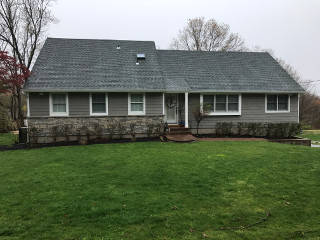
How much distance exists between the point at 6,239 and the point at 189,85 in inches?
475

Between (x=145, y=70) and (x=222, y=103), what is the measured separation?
5.16 meters

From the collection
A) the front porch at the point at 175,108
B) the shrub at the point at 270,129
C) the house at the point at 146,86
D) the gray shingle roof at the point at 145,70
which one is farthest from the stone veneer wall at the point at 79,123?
the shrub at the point at 270,129

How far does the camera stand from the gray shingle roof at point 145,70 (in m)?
12.5

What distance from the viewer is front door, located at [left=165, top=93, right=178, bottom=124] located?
14.0 metres

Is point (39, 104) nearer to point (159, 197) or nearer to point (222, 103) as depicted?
point (159, 197)

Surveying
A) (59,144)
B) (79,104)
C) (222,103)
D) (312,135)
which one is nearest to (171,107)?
(222,103)

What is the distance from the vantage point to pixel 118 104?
12.5m


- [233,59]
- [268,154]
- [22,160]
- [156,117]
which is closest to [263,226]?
[268,154]

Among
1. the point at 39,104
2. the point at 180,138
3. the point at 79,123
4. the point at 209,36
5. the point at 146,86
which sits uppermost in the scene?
the point at 209,36

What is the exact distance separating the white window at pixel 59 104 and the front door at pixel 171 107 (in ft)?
18.7

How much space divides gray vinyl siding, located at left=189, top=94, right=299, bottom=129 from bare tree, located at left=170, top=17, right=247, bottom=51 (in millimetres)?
18071

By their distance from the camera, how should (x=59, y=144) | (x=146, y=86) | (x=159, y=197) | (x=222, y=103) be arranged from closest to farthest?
(x=159, y=197) < (x=59, y=144) < (x=146, y=86) < (x=222, y=103)

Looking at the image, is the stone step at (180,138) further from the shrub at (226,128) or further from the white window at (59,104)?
the white window at (59,104)

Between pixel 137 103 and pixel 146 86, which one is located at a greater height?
pixel 146 86
